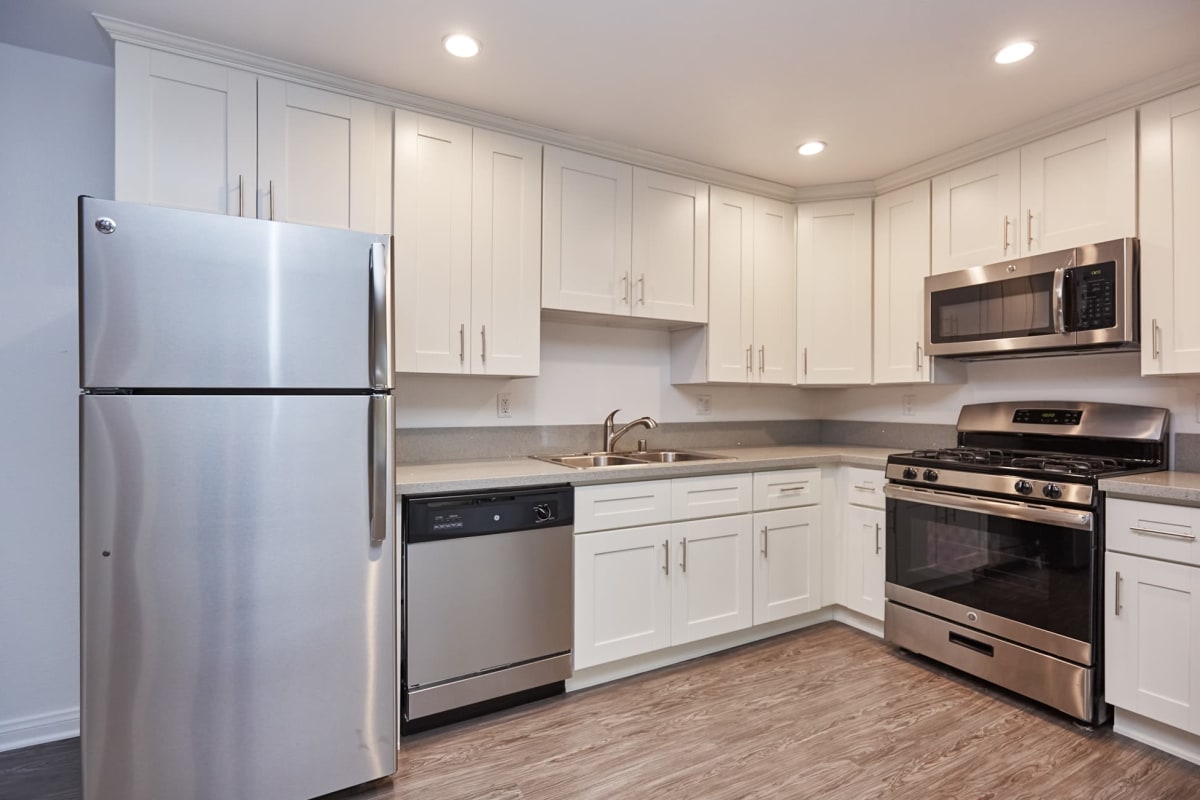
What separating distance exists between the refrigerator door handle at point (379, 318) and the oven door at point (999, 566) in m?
2.32

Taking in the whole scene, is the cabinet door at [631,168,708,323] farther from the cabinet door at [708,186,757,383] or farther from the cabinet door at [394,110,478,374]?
the cabinet door at [394,110,478,374]

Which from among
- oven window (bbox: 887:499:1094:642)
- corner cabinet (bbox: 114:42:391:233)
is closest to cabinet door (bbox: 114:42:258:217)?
corner cabinet (bbox: 114:42:391:233)

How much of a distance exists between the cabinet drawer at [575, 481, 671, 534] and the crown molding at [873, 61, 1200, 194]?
2062mm

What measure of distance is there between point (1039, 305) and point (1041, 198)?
0.47 metres

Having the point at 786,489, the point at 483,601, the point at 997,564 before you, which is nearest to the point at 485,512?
the point at 483,601

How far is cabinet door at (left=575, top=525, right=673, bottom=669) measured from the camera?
246cm

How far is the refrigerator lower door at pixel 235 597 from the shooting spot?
154cm

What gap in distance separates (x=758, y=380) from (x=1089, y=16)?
192cm

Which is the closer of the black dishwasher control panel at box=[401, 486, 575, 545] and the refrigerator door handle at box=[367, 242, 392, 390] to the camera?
the refrigerator door handle at box=[367, 242, 392, 390]

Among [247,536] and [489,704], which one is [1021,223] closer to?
[489,704]

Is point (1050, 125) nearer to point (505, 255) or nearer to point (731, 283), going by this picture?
point (731, 283)

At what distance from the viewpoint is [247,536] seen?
165 cm

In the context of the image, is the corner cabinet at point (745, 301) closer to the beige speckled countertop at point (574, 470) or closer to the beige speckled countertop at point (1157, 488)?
the beige speckled countertop at point (574, 470)

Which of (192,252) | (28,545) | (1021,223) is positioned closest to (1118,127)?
(1021,223)
